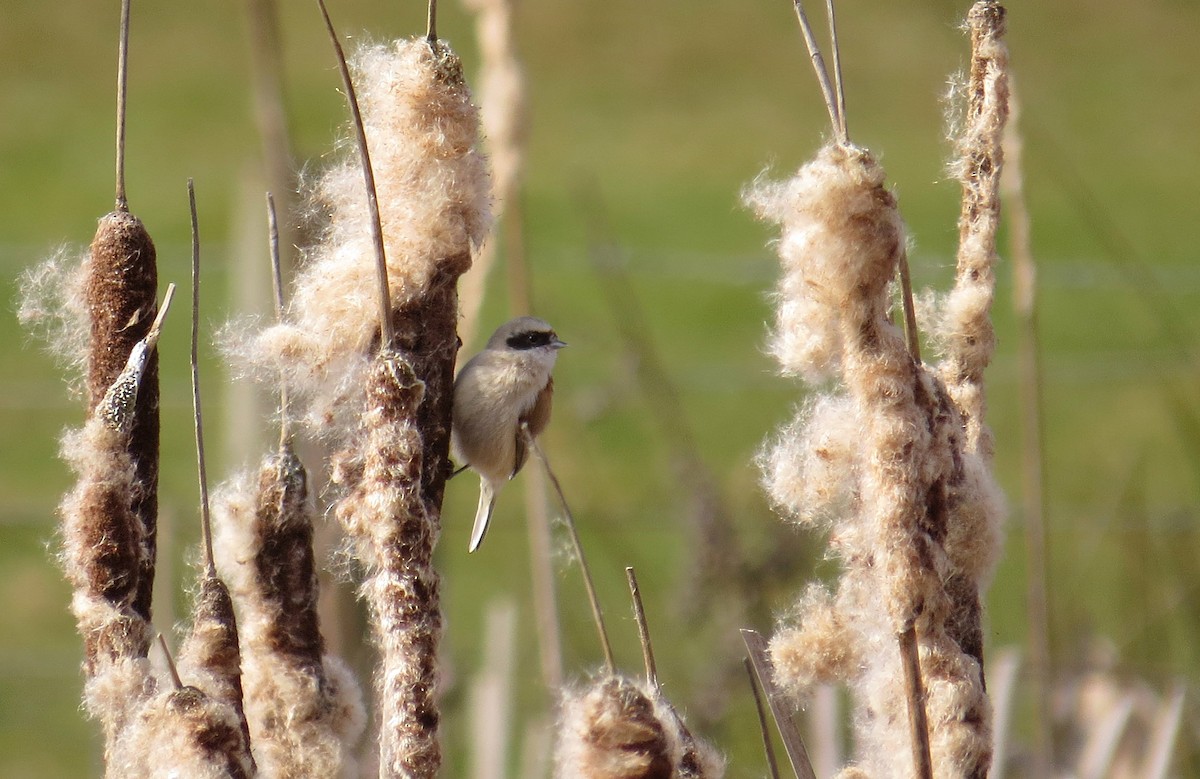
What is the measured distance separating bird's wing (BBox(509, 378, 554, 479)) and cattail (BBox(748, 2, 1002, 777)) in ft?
2.45

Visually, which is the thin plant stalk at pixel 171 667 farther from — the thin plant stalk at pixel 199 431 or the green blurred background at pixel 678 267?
the green blurred background at pixel 678 267

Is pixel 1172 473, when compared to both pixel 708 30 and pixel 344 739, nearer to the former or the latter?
pixel 344 739

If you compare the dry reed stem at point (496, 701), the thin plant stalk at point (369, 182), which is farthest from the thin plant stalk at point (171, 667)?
the dry reed stem at point (496, 701)

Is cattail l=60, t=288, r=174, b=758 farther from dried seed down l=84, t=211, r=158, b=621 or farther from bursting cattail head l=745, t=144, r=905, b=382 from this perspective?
bursting cattail head l=745, t=144, r=905, b=382

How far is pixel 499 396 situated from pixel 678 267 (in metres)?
2.58

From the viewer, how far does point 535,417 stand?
1710mm

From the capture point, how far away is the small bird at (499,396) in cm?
160

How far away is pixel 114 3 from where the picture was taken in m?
14.0

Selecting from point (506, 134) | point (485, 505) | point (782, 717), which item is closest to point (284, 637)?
point (782, 717)

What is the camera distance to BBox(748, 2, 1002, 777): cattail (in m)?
0.80

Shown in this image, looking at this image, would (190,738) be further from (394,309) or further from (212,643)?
(394,309)

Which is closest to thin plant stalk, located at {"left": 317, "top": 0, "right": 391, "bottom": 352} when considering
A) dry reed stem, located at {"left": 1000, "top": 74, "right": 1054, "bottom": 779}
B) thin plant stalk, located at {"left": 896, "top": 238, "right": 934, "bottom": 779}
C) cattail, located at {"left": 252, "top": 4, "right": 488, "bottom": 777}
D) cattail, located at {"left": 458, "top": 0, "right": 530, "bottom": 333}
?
cattail, located at {"left": 252, "top": 4, "right": 488, "bottom": 777}

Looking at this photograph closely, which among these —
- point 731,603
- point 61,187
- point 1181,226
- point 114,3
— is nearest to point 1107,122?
point 1181,226

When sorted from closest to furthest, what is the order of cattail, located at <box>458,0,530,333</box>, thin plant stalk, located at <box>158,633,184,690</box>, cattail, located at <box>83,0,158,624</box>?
thin plant stalk, located at <box>158,633,184,690</box> < cattail, located at <box>83,0,158,624</box> < cattail, located at <box>458,0,530,333</box>
